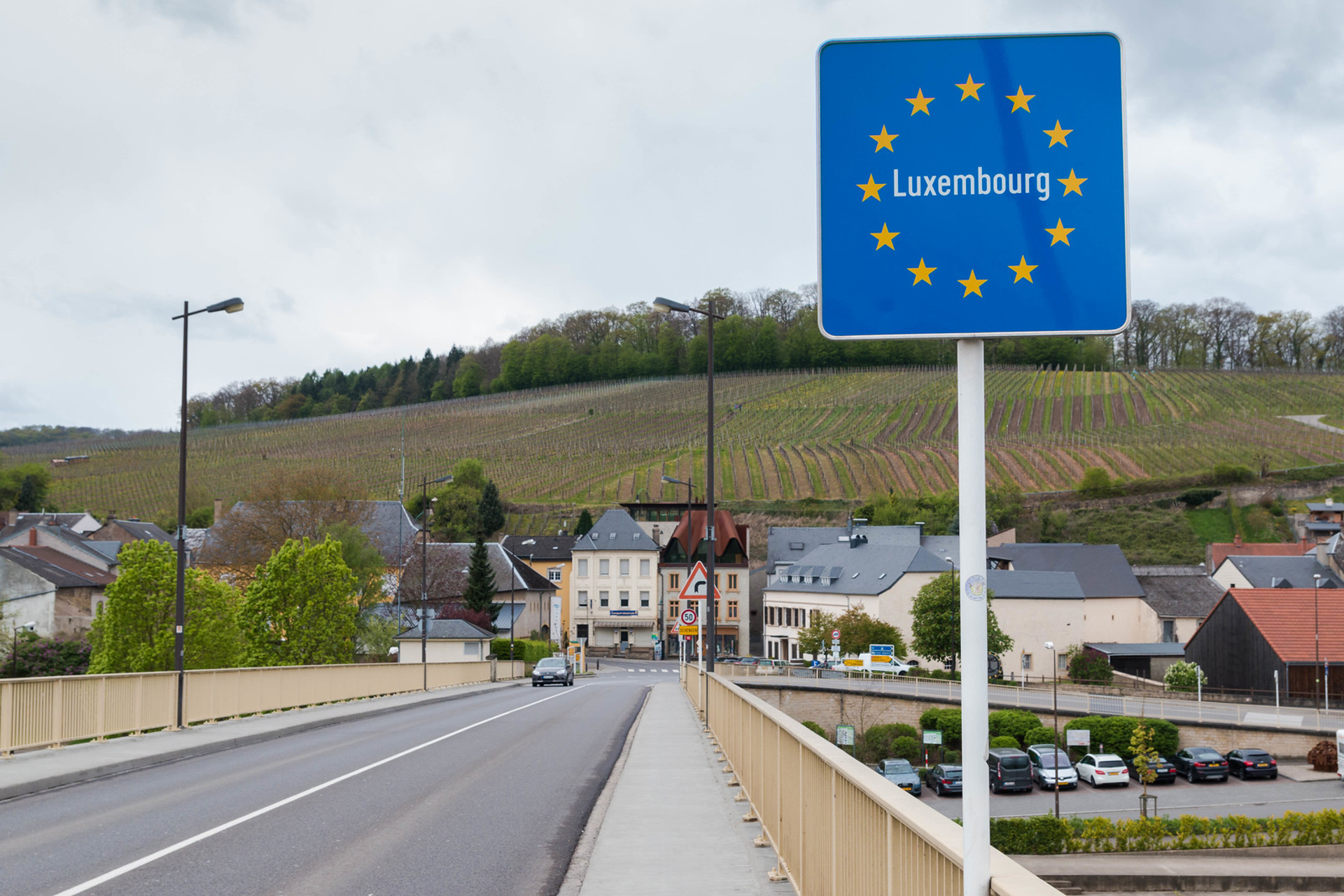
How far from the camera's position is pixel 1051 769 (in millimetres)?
43812

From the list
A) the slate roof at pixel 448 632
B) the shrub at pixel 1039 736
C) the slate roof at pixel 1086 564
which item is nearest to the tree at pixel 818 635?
the slate roof at pixel 1086 564

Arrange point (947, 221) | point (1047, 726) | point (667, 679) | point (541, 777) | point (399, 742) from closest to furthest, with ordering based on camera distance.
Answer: point (947, 221)
point (541, 777)
point (399, 742)
point (1047, 726)
point (667, 679)

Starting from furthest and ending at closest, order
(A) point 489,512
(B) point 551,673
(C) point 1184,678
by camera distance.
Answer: (A) point 489,512 < (C) point 1184,678 < (B) point 551,673

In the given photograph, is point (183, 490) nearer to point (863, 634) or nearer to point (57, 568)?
point (863, 634)

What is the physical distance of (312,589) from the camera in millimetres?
42500

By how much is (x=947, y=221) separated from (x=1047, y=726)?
50.5m

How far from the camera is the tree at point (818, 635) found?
72.9 metres

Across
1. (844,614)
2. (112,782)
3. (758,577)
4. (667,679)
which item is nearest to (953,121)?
(112,782)

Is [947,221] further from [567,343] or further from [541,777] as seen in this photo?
[567,343]

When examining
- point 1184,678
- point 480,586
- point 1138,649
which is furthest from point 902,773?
point 480,586

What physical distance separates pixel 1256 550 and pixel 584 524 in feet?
196

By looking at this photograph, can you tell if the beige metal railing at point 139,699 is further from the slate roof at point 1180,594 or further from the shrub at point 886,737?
the slate roof at point 1180,594

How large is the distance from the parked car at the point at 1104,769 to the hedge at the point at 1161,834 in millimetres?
10483

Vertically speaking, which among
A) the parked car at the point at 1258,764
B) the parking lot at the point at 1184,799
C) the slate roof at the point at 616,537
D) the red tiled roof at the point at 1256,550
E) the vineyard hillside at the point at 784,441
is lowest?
the parking lot at the point at 1184,799
